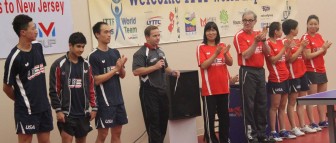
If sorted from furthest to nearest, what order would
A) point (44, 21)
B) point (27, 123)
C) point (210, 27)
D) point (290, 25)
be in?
point (290, 25) → point (210, 27) → point (44, 21) → point (27, 123)

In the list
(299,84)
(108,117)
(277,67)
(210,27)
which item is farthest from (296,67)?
(108,117)

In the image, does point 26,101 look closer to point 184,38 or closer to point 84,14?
point 84,14

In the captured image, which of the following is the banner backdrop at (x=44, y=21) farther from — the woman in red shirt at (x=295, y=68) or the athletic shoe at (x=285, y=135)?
the athletic shoe at (x=285, y=135)

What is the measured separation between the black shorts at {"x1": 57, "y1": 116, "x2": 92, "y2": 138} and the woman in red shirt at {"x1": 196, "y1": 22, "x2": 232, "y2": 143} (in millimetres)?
1922

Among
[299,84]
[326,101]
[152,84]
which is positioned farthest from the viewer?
[299,84]

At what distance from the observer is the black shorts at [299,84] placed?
7898 millimetres

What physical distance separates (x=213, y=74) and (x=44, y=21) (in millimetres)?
2221

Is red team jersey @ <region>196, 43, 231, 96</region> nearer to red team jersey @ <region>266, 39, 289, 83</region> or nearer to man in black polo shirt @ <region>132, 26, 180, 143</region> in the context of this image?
man in black polo shirt @ <region>132, 26, 180, 143</region>

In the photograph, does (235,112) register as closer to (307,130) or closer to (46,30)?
(307,130)

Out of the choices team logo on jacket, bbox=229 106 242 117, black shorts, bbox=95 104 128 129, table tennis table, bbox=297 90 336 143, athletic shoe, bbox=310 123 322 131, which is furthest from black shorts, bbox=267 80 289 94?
black shorts, bbox=95 104 128 129

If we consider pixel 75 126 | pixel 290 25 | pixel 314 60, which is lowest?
pixel 75 126

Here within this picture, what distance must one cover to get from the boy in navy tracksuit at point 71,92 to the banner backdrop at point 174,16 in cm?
184

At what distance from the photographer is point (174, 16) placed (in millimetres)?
8211

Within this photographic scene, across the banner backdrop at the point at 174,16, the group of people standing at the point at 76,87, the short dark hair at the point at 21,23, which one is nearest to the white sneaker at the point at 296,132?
the banner backdrop at the point at 174,16
